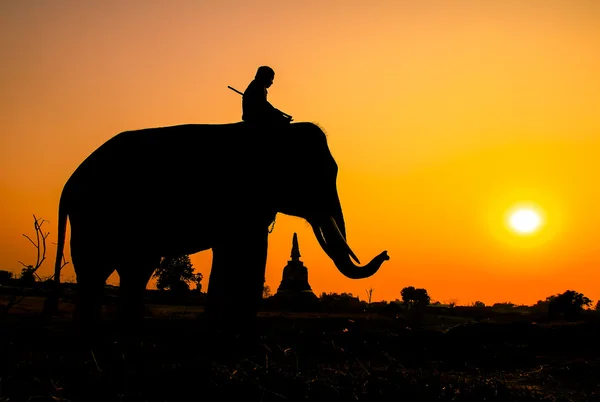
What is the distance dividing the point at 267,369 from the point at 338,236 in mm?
3809

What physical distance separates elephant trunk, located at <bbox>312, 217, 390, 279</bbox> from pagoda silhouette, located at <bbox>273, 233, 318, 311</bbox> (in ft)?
91.2

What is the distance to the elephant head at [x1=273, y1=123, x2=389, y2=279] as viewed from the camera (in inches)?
369

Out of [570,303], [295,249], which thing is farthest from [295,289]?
[570,303]

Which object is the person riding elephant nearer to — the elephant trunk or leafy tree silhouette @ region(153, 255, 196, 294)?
the elephant trunk

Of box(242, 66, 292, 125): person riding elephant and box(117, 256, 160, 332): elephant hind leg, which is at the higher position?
box(242, 66, 292, 125): person riding elephant

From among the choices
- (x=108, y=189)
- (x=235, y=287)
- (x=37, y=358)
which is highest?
(x=108, y=189)

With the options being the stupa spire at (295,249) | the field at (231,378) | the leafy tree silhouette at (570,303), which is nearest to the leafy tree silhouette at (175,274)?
the stupa spire at (295,249)

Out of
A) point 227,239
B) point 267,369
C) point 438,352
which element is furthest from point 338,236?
point 438,352

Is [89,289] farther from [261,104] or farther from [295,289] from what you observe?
[295,289]

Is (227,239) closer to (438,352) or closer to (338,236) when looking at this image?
(338,236)

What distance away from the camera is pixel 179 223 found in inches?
358

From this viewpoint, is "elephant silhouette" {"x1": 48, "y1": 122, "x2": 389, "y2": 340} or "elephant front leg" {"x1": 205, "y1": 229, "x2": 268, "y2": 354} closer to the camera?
"elephant front leg" {"x1": 205, "y1": 229, "x2": 268, "y2": 354}

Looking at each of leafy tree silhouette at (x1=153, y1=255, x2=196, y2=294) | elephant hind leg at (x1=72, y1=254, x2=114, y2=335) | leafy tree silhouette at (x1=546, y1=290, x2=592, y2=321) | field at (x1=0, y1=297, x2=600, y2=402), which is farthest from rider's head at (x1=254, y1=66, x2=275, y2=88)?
leafy tree silhouette at (x1=153, y1=255, x2=196, y2=294)

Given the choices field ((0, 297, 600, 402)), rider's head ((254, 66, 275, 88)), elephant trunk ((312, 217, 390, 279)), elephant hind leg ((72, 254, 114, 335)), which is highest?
rider's head ((254, 66, 275, 88))
